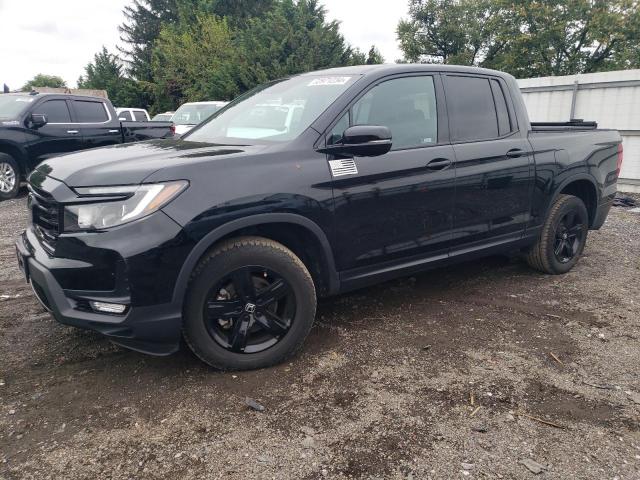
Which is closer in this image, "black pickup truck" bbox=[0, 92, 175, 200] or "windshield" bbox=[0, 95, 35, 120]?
"black pickup truck" bbox=[0, 92, 175, 200]

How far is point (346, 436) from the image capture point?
245 centimetres

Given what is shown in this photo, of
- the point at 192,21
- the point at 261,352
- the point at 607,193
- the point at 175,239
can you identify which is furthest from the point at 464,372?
the point at 192,21

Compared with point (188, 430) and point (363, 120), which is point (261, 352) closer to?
point (188, 430)

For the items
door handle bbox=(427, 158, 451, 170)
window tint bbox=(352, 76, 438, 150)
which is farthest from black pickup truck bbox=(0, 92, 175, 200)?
door handle bbox=(427, 158, 451, 170)

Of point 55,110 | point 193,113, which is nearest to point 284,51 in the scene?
point 193,113

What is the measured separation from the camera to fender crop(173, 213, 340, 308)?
2.64 metres

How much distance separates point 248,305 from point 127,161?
1050 millimetres

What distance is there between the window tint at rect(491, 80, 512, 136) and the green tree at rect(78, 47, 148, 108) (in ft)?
113

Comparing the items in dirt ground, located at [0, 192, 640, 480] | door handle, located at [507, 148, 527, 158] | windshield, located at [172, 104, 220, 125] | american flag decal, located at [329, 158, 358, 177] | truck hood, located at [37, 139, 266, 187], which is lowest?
dirt ground, located at [0, 192, 640, 480]

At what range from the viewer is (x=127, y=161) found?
2822 mm

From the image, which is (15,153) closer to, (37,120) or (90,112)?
(37,120)

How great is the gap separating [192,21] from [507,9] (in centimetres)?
2241

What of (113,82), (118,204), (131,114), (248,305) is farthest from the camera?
(113,82)

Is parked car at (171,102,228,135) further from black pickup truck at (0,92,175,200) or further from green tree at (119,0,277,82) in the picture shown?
green tree at (119,0,277,82)
